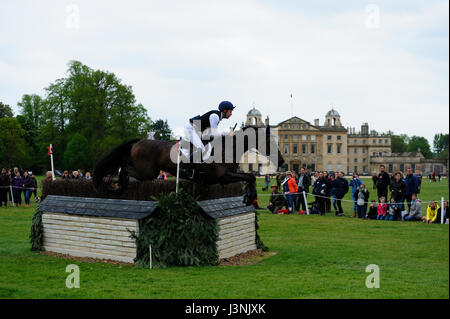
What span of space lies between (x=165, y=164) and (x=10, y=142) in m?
37.5

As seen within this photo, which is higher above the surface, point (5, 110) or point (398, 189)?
point (5, 110)

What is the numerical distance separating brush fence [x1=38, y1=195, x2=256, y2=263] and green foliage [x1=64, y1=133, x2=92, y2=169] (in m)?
31.7

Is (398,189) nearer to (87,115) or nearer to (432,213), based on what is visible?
(432,213)

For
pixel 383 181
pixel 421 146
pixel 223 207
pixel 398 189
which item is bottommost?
pixel 398 189

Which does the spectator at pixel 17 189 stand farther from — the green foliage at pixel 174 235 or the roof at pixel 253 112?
the roof at pixel 253 112

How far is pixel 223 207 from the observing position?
9484 mm

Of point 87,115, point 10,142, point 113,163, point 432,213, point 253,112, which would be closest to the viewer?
point 113,163

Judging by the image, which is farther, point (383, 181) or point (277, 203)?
point (277, 203)

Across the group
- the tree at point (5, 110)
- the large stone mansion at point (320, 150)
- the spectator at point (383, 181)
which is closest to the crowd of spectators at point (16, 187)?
the spectator at point (383, 181)

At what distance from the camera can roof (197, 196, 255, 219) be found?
891 cm

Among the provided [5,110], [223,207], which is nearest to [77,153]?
[5,110]

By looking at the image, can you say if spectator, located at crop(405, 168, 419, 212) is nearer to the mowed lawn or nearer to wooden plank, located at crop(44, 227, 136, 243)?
the mowed lawn

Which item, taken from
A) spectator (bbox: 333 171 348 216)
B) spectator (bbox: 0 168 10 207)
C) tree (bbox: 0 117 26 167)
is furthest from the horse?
tree (bbox: 0 117 26 167)

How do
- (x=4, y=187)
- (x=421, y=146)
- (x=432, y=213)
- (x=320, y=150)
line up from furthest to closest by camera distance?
(x=421, y=146), (x=320, y=150), (x=4, y=187), (x=432, y=213)
